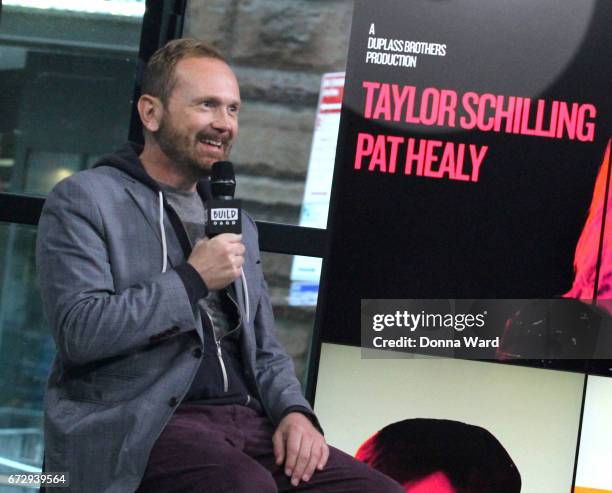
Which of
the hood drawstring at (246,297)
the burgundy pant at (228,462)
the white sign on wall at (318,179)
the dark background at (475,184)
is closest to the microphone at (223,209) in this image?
the hood drawstring at (246,297)

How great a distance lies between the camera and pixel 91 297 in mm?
2336

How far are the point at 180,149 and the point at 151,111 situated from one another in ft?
0.50

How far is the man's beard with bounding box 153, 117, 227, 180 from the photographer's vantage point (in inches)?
105

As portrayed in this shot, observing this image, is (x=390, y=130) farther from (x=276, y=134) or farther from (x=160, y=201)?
(x=160, y=201)

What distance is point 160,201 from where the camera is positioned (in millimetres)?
2613

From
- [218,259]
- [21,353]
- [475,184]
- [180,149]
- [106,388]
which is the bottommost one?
[21,353]

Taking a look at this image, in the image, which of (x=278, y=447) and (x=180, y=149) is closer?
(x=278, y=447)

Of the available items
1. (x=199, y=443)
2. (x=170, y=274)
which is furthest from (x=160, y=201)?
(x=199, y=443)

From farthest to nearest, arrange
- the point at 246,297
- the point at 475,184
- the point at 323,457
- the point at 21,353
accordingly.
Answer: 1. the point at 21,353
2. the point at 475,184
3. the point at 246,297
4. the point at 323,457

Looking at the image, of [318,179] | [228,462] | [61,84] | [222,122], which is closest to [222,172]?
[222,122]

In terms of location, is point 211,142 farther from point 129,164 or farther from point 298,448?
point 298,448

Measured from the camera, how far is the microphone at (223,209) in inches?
93.0

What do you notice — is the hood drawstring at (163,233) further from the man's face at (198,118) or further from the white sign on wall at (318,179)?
the white sign on wall at (318,179)

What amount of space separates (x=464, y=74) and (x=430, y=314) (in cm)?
88
